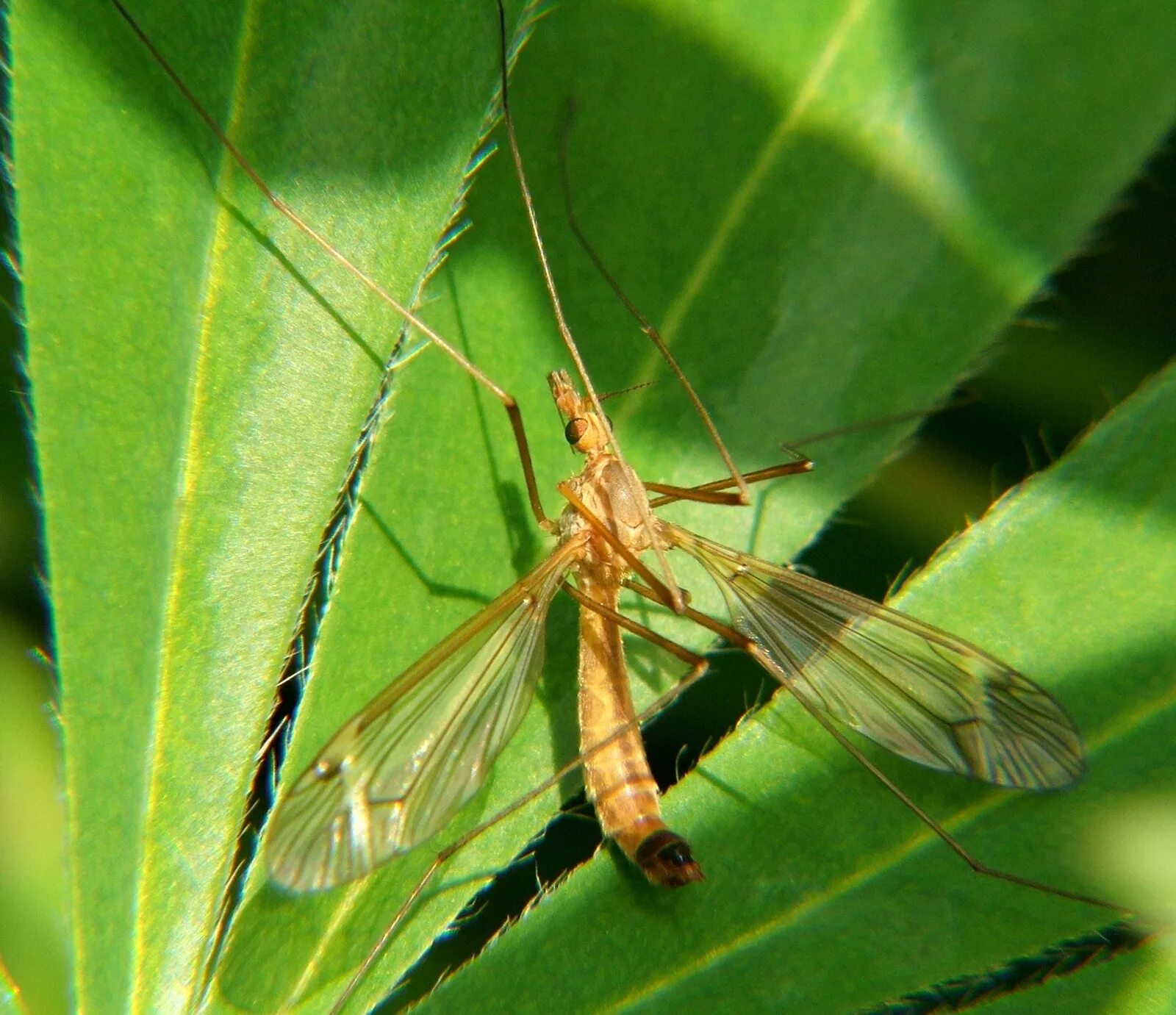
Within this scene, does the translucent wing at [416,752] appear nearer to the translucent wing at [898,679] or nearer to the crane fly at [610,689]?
the crane fly at [610,689]

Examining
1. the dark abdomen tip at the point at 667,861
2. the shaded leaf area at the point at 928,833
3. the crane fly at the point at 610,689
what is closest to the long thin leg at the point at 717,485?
the crane fly at the point at 610,689

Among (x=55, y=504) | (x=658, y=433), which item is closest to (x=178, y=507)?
(x=55, y=504)

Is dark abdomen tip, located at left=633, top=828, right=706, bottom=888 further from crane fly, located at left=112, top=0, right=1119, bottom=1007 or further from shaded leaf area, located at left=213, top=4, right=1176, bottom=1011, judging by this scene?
shaded leaf area, located at left=213, top=4, right=1176, bottom=1011

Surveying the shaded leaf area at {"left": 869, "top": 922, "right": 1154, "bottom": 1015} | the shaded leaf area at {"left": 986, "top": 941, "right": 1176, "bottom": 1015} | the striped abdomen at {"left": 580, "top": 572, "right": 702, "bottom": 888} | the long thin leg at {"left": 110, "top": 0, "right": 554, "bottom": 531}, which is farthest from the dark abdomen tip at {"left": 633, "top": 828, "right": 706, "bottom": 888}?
the long thin leg at {"left": 110, "top": 0, "right": 554, "bottom": 531}

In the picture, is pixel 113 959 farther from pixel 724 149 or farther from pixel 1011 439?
pixel 1011 439

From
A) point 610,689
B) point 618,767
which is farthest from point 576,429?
point 618,767
